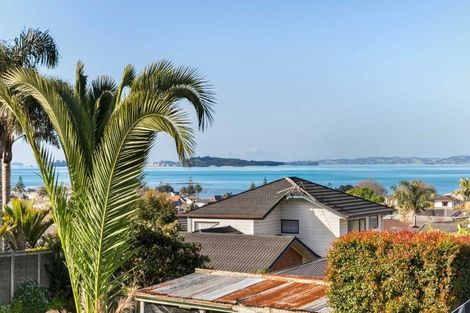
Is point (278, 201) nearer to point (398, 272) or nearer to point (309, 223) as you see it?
point (309, 223)

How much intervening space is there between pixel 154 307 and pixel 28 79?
548 cm

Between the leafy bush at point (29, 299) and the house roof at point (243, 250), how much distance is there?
6.20m

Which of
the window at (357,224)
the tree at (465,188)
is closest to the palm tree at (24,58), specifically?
the window at (357,224)

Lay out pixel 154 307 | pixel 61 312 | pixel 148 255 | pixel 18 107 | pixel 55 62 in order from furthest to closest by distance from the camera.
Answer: pixel 55 62, pixel 148 255, pixel 61 312, pixel 154 307, pixel 18 107

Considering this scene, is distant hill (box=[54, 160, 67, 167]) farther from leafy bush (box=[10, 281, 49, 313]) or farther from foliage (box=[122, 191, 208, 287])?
foliage (box=[122, 191, 208, 287])

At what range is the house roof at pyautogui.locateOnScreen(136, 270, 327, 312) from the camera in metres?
9.41

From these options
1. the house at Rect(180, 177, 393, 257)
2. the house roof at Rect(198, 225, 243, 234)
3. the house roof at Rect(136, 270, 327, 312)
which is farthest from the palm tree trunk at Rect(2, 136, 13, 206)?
the house at Rect(180, 177, 393, 257)

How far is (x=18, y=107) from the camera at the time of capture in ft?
26.5

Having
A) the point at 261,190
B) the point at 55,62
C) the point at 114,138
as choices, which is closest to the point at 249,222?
the point at 261,190

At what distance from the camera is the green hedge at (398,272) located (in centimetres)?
812

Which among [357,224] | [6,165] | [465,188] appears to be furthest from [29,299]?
[465,188]

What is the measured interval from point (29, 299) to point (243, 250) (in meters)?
8.02

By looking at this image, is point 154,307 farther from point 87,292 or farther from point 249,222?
point 249,222

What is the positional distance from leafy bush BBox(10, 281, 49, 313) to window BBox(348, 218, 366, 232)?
50.7 ft
